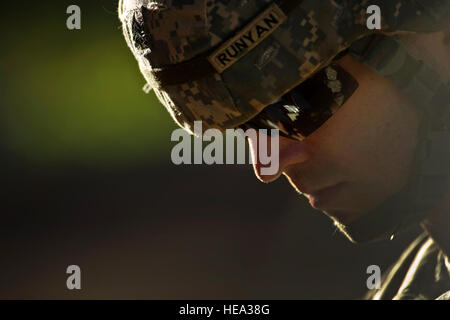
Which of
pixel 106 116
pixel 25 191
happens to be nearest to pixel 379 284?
pixel 106 116

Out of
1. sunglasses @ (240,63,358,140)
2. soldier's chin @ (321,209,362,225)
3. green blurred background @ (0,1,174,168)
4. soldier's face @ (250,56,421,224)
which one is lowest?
soldier's chin @ (321,209,362,225)

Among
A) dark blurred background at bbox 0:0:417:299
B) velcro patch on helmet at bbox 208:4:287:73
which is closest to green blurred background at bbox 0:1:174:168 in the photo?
dark blurred background at bbox 0:0:417:299

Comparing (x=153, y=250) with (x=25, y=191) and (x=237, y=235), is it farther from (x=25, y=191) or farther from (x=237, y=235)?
(x=25, y=191)

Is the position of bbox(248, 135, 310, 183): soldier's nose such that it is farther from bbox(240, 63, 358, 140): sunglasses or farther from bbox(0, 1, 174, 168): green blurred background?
bbox(0, 1, 174, 168): green blurred background

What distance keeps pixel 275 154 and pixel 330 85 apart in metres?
0.25

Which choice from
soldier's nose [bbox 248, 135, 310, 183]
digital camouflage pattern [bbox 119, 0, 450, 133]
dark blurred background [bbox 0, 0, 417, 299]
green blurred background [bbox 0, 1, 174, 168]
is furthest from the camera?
green blurred background [bbox 0, 1, 174, 168]

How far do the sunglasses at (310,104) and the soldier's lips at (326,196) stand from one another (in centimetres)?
16

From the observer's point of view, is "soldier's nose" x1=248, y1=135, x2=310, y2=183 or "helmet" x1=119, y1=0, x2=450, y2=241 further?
"soldier's nose" x1=248, y1=135, x2=310, y2=183

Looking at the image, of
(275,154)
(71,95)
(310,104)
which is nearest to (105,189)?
(71,95)

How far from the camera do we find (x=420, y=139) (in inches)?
71.0

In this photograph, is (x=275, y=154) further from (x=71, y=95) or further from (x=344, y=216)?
(x=71, y=95)

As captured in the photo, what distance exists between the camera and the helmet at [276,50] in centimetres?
171

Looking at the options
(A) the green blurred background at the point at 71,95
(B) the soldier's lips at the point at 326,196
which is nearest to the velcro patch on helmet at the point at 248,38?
(B) the soldier's lips at the point at 326,196

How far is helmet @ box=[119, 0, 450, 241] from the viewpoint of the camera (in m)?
1.71
